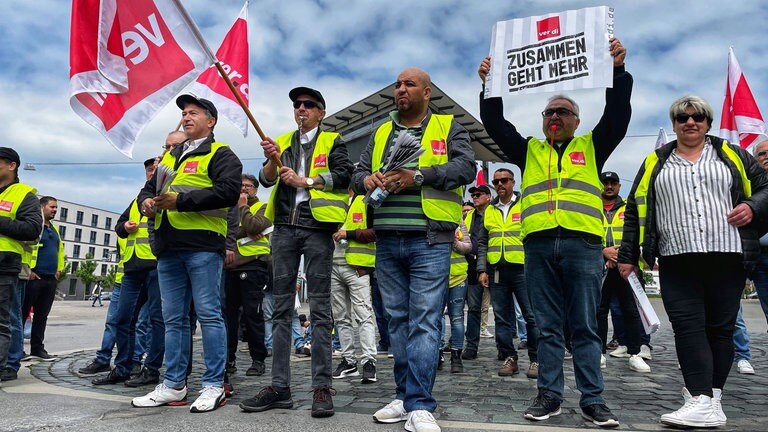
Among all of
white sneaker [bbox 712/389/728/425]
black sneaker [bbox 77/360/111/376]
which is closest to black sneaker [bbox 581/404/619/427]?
white sneaker [bbox 712/389/728/425]

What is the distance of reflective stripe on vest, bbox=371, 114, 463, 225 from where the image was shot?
3562mm

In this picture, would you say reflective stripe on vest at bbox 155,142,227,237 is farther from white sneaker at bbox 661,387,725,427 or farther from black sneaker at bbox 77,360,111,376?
white sneaker at bbox 661,387,725,427

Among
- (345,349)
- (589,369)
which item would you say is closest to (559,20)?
(589,369)

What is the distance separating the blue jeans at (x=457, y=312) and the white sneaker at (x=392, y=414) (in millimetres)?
2560

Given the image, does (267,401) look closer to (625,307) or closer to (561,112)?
(561,112)

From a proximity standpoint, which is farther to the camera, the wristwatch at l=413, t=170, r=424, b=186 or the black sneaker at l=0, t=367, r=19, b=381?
the black sneaker at l=0, t=367, r=19, b=381

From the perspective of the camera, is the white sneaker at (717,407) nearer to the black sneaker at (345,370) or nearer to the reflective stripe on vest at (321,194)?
the reflective stripe on vest at (321,194)

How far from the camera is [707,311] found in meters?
3.74

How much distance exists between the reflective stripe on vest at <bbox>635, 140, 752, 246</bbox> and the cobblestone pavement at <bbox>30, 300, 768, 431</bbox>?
1.27 metres

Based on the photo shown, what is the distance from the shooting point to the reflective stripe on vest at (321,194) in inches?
156

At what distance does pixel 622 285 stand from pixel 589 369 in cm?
346

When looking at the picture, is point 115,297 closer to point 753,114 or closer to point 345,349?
point 345,349

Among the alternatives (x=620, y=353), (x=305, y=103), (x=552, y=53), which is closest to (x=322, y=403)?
(x=305, y=103)

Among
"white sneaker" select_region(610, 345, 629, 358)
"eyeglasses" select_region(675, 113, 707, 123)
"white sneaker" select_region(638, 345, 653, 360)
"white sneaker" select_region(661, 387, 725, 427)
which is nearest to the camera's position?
"white sneaker" select_region(661, 387, 725, 427)
